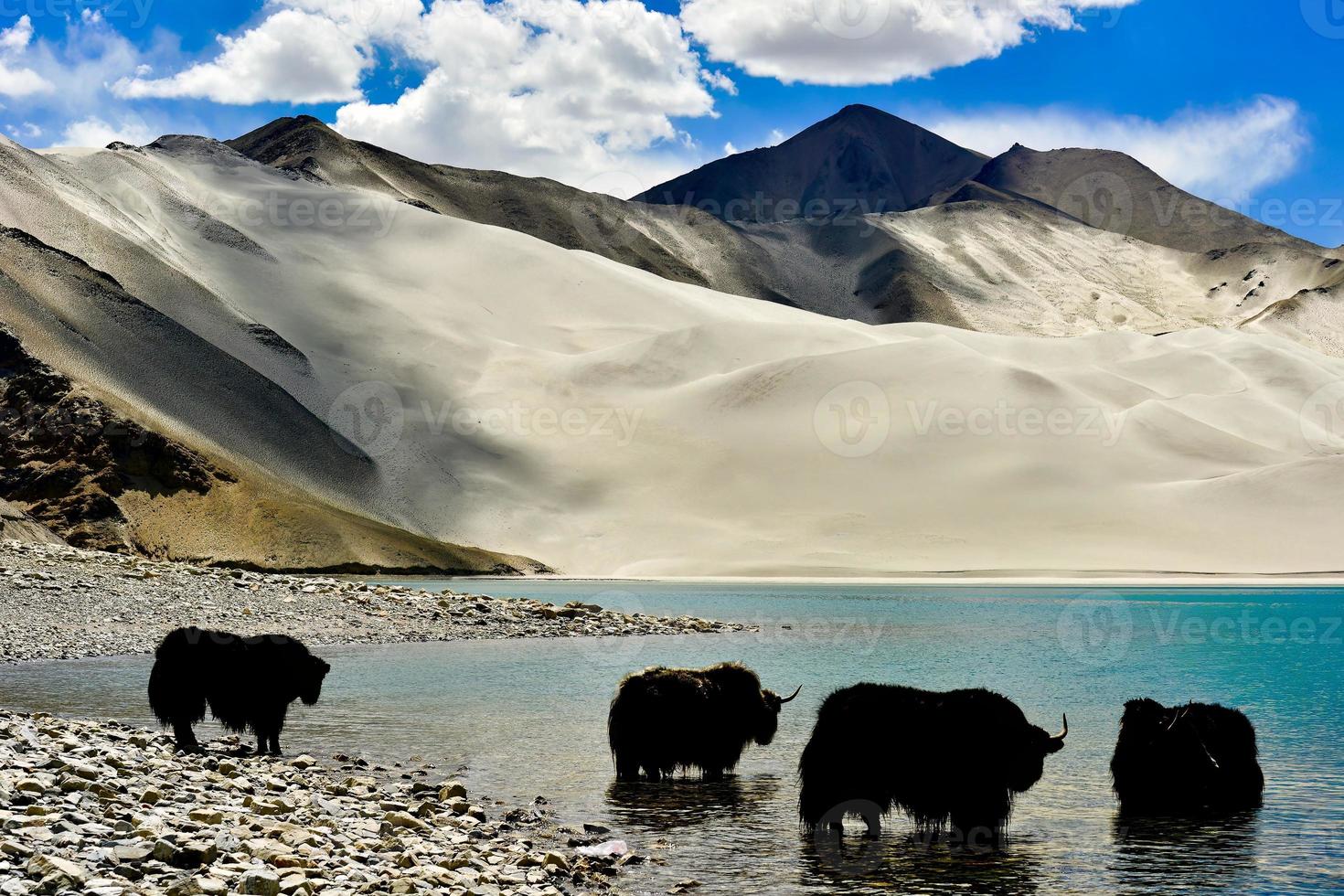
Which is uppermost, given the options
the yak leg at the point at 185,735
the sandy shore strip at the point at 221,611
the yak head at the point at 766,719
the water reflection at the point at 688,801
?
the sandy shore strip at the point at 221,611

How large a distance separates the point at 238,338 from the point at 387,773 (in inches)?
3466

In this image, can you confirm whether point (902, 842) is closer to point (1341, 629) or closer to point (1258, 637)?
point (1258, 637)

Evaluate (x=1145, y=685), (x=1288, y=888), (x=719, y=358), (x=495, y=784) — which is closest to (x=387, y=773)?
(x=495, y=784)

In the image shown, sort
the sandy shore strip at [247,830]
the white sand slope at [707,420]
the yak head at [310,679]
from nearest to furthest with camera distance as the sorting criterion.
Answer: the sandy shore strip at [247,830]
the yak head at [310,679]
the white sand slope at [707,420]

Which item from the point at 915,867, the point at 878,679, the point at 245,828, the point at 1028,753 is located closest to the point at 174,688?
the point at 245,828

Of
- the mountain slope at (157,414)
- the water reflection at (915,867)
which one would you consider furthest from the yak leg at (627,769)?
the mountain slope at (157,414)

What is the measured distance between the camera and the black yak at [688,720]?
14.9 metres

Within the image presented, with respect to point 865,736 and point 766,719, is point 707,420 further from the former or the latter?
point 865,736

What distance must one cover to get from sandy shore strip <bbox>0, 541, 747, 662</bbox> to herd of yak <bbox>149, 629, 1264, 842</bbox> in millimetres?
12372

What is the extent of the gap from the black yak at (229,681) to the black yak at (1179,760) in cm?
1015

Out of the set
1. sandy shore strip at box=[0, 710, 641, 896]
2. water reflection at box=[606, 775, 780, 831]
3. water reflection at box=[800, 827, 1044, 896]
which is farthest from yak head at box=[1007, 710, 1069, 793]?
sandy shore strip at box=[0, 710, 641, 896]

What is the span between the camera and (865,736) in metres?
11.9

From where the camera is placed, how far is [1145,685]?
1026 inches

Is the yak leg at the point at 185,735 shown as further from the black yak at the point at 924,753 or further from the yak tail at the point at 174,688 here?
the black yak at the point at 924,753
